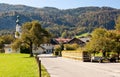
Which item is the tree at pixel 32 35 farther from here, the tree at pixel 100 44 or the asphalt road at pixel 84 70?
the asphalt road at pixel 84 70

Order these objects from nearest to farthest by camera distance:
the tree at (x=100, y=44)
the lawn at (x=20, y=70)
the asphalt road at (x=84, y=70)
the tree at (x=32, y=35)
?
1. the asphalt road at (x=84, y=70)
2. the lawn at (x=20, y=70)
3. the tree at (x=100, y=44)
4. the tree at (x=32, y=35)

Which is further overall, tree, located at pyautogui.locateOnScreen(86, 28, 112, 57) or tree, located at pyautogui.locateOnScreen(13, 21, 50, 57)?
tree, located at pyautogui.locateOnScreen(13, 21, 50, 57)

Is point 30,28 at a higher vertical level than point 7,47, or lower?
higher

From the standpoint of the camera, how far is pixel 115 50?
5766 centimetres

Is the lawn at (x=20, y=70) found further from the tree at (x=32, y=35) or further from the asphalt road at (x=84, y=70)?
the tree at (x=32, y=35)

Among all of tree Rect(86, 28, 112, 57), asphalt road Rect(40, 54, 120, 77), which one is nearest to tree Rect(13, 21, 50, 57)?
tree Rect(86, 28, 112, 57)

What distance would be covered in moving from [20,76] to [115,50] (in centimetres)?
3552

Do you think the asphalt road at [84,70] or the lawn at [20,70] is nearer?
the asphalt road at [84,70]

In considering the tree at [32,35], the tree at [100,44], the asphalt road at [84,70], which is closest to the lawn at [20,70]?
the asphalt road at [84,70]

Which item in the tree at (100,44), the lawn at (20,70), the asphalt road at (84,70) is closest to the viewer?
the asphalt road at (84,70)

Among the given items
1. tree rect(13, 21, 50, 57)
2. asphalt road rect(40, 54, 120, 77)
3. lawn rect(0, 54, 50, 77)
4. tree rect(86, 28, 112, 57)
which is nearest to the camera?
asphalt road rect(40, 54, 120, 77)

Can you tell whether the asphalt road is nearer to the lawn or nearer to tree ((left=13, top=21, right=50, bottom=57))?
the lawn

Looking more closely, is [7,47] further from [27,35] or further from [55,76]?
[55,76]

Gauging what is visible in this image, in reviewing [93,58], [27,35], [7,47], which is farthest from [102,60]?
[7,47]
